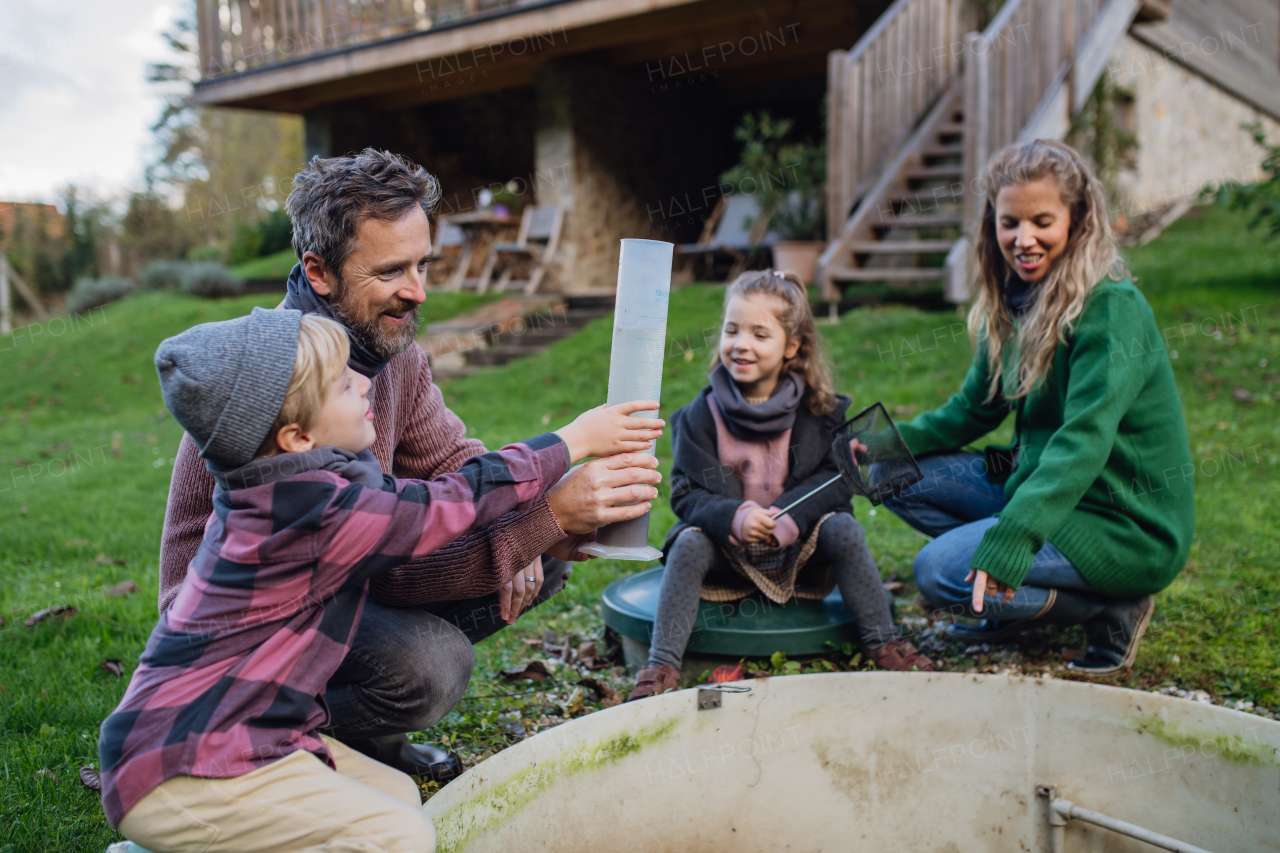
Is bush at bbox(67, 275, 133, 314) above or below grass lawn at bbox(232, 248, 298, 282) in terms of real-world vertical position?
below

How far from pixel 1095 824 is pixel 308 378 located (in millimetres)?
1669

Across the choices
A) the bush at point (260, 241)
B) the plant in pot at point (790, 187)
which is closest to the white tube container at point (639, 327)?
the plant in pot at point (790, 187)

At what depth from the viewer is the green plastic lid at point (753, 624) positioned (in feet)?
8.34

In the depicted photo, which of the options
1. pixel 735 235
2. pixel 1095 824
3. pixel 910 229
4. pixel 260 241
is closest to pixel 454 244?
pixel 735 235

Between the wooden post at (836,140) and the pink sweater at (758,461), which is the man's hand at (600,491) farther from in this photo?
the wooden post at (836,140)

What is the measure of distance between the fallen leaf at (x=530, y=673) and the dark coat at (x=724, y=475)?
0.53 m

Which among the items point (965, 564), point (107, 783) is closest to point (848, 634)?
point (965, 564)

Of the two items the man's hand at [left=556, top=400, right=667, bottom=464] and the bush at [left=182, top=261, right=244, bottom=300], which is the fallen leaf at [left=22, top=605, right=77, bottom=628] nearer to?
the man's hand at [left=556, top=400, right=667, bottom=464]

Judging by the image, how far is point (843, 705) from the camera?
6.40 ft

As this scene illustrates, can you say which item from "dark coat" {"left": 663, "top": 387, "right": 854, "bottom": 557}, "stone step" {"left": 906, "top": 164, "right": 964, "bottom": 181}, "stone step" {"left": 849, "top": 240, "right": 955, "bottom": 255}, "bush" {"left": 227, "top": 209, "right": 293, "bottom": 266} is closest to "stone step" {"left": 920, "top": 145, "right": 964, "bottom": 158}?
"stone step" {"left": 906, "top": 164, "right": 964, "bottom": 181}

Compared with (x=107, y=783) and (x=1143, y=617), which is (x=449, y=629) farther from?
(x=1143, y=617)

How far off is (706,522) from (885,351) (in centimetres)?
405

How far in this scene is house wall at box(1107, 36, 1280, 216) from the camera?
10.6 m

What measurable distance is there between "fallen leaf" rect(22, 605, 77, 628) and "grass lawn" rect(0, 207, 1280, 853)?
31 millimetres
